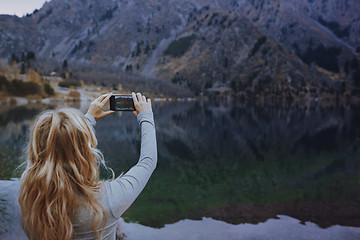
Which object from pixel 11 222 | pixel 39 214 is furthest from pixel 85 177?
pixel 11 222

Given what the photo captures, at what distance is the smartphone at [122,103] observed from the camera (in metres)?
1.85

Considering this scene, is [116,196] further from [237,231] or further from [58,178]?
[237,231]

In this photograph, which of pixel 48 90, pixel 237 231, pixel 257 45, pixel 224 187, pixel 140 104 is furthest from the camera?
pixel 257 45

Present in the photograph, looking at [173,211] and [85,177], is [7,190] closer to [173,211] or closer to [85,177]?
[85,177]

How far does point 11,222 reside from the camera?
2477 millimetres

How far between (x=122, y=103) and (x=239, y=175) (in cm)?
948

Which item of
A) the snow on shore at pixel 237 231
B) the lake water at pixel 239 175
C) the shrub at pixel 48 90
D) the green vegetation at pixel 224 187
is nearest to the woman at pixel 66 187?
the lake water at pixel 239 175

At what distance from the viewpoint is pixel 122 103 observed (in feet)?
6.23

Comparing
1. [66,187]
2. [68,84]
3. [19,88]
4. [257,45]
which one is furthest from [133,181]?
[257,45]

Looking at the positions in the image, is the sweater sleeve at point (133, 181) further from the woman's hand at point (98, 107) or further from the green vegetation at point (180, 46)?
the green vegetation at point (180, 46)

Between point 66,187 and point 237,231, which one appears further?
point 237,231

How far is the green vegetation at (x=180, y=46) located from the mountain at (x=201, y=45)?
45 mm

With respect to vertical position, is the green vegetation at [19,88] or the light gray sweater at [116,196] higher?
Result: the light gray sweater at [116,196]

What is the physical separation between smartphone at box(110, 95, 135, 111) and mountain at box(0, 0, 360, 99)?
9791cm
